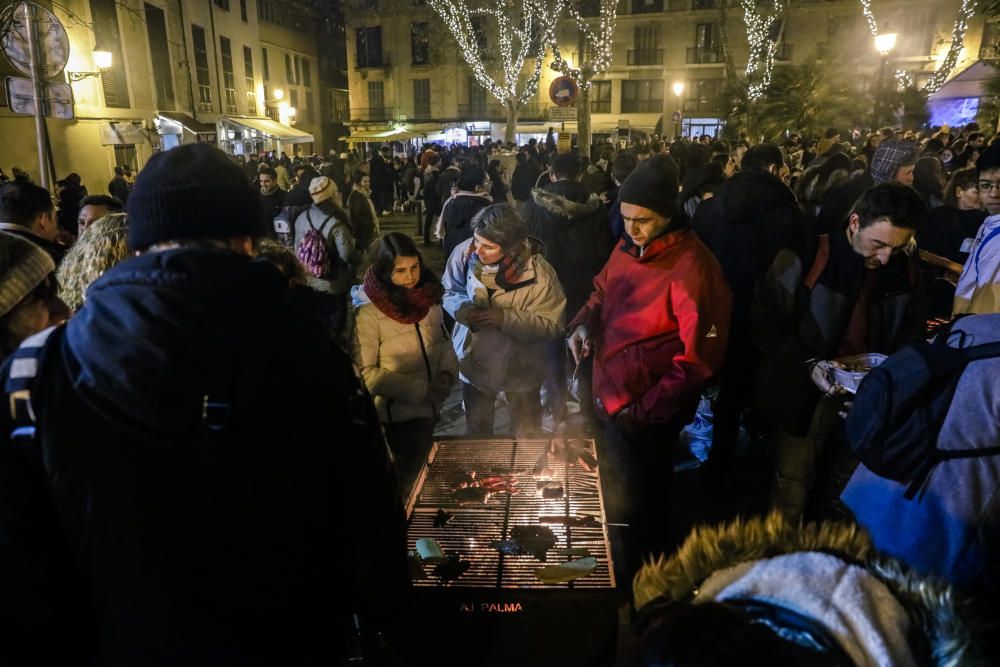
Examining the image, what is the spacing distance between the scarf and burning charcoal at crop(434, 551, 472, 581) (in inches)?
60.9

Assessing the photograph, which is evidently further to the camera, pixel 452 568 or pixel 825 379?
pixel 825 379

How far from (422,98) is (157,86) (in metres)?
23.0

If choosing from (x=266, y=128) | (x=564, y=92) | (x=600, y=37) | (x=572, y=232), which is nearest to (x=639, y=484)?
(x=572, y=232)

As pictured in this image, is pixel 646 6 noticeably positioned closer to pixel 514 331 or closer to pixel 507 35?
pixel 507 35

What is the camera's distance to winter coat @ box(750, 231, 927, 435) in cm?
304

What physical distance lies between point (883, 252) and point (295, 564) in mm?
2825

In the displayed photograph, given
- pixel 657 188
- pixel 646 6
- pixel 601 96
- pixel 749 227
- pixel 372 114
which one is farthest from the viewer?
pixel 372 114

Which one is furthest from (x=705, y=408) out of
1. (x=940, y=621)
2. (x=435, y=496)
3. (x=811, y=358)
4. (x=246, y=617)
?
(x=246, y=617)

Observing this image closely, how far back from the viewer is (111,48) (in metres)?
20.0

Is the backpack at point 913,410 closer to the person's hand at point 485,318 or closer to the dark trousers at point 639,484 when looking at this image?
the dark trousers at point 639,484

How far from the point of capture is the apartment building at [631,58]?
3647 centimetres

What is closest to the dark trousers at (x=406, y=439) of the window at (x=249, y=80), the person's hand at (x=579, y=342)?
the person's hand at (x=579, y=342)

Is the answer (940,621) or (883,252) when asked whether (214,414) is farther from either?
(883,252)

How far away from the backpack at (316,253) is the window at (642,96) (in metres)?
39.5
